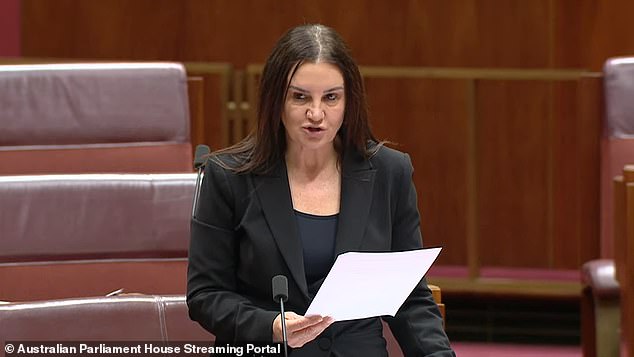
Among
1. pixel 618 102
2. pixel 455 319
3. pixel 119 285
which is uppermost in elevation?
pixel 618 102

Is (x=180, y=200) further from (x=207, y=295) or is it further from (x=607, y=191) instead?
(x=607, y=191)

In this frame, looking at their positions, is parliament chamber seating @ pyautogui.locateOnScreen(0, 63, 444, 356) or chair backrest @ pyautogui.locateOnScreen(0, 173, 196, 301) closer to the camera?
parliament chamber seating @ pyautogui.locateOnScreen(0, 63, 444, 356)

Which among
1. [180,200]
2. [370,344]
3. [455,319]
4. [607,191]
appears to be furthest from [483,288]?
[370,344]

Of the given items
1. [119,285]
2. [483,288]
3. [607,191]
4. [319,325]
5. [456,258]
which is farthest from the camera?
[456,258]

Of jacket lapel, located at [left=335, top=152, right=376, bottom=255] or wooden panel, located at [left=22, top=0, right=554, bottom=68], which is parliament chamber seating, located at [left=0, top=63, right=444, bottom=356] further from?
wooden panel, located at [left=22, top=0, right=554, bottom=68]

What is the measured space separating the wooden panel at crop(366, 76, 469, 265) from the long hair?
0.86 meters

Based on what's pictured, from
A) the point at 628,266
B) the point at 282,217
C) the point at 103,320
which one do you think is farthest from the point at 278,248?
the point at 628,266

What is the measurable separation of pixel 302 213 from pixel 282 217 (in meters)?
0.02

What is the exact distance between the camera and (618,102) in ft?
4.57

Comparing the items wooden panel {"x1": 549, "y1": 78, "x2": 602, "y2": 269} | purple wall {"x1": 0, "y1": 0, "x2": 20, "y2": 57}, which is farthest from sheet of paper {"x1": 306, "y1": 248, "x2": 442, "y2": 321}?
purple wall {"x1": 0, "y1": 0, "x2": 20, "y2": 57}

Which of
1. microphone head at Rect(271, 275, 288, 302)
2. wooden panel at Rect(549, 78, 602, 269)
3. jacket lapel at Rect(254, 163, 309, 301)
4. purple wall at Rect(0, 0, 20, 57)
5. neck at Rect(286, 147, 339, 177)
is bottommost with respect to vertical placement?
wooden panel at Rect(549, 78, 602, 269)

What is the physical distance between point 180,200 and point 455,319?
25.4 inches

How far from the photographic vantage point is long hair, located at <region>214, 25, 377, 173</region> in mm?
784

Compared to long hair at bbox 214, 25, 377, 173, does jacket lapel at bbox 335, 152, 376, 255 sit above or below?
below
